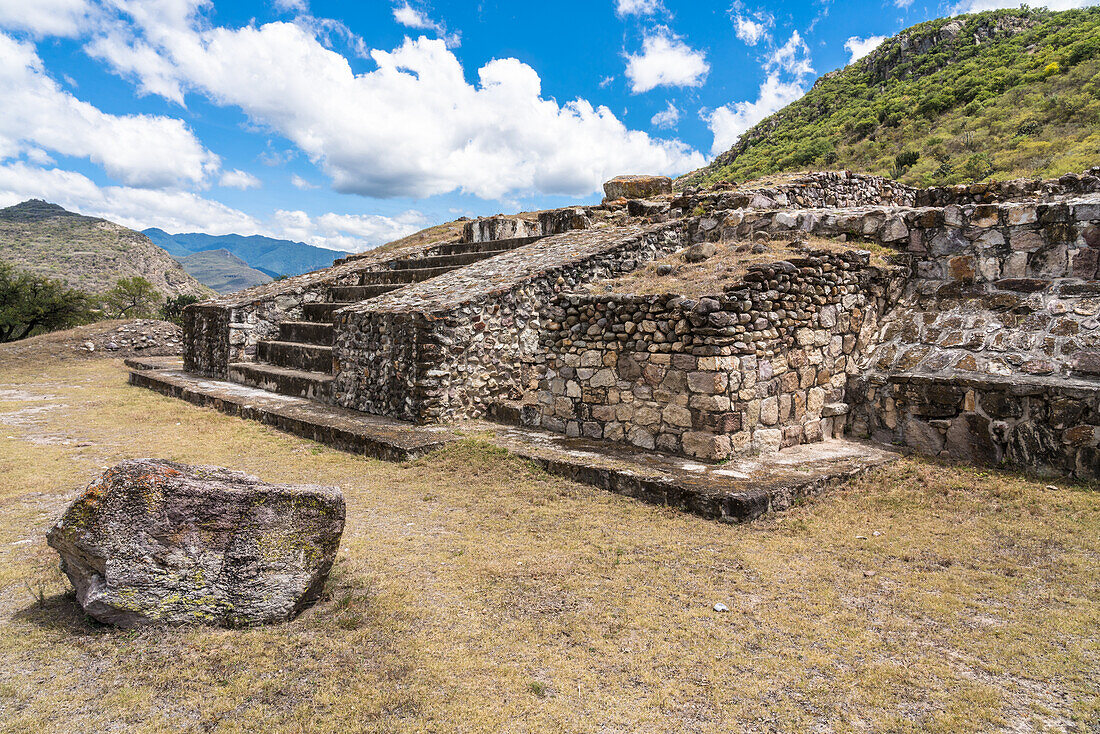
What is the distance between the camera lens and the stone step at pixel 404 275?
1013 cm

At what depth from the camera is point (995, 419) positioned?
4.66 m

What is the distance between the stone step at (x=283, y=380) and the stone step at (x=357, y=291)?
5.77ft

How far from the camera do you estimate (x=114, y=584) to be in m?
2.39

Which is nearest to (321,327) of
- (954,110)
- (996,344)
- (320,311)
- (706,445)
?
(320,311)

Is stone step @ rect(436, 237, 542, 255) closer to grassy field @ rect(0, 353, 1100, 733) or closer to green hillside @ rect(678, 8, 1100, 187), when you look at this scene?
grassy field @ rect(0, 353, 1100, 733)

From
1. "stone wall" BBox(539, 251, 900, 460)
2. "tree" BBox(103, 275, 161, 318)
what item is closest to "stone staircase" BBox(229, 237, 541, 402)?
"stone wall" BBox(539, 251, 900, 460)

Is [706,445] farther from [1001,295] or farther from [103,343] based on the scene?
[103,343]

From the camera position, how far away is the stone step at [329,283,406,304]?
1023 cm

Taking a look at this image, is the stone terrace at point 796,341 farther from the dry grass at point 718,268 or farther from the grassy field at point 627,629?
the grassy field at point 627,629

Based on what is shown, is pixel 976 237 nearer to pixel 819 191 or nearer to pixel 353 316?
pixel 819 191

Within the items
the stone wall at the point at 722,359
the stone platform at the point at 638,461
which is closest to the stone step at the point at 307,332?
the stone platform at the point at 638,461

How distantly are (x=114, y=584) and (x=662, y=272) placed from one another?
192 inches

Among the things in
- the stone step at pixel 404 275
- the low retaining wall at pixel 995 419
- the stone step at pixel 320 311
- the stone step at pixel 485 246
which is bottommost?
the low retaining wall at pixel 995 419

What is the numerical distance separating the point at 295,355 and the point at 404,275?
7.44 ft
